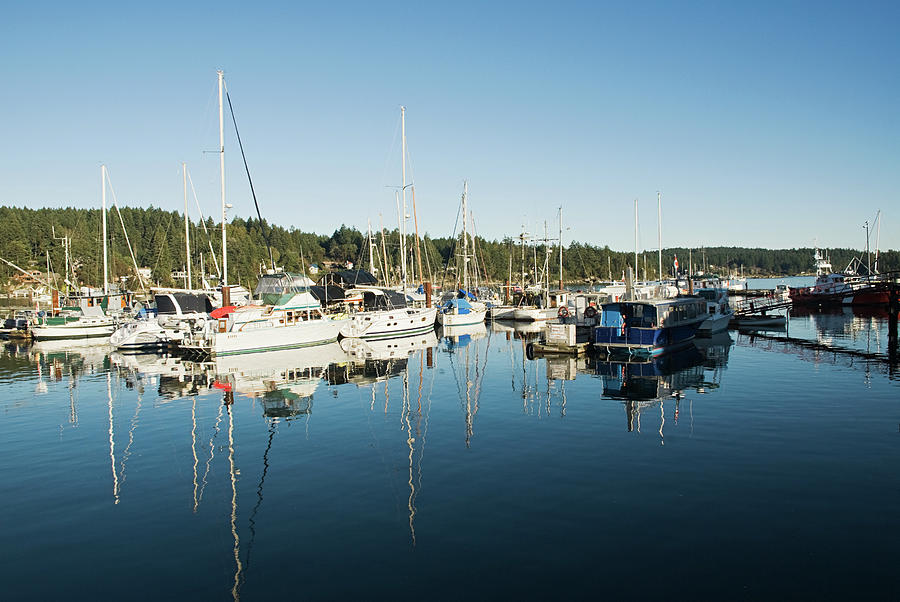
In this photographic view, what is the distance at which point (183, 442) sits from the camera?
21.7 meters

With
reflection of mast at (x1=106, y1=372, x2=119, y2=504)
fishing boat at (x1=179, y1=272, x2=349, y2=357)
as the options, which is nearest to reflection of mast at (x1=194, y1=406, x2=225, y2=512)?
reflection of mast at (x1=106, y1=372, x2=119, y2=504)

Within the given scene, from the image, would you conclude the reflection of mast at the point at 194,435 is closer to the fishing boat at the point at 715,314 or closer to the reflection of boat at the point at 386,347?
the reflection of boat at the point at 386,347

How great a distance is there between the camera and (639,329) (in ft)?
138

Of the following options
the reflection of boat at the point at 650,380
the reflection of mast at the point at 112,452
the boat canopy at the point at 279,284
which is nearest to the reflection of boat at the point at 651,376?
the reflection of boat at the point at 650,380

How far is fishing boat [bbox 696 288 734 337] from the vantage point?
5597 cm

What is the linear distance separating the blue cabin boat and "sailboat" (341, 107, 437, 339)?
2030cm

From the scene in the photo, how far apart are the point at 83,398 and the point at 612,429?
966 inches

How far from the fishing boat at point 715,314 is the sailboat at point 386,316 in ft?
84.2

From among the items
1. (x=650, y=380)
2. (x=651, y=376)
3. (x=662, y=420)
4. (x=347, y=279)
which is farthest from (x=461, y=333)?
(x=662, y=420)

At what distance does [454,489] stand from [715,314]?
48804 millimetres

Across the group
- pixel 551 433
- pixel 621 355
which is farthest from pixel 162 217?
pixel 551 433

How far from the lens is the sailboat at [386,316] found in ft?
189

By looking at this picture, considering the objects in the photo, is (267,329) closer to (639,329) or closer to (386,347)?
(386,347)

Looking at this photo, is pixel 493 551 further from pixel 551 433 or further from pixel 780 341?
pixel 780 341
